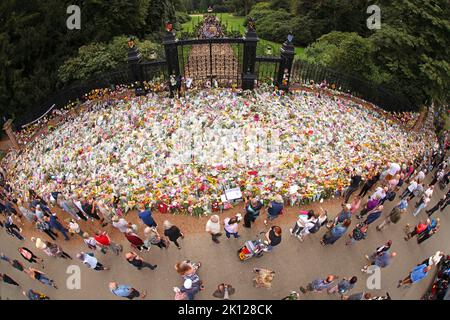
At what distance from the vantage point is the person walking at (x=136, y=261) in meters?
6.65

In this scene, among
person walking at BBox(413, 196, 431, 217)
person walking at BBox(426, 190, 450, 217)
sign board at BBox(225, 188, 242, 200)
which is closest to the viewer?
person walking at BBox(413, 196, 431, 217)

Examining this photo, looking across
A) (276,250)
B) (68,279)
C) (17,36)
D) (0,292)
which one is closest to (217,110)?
(276,250)

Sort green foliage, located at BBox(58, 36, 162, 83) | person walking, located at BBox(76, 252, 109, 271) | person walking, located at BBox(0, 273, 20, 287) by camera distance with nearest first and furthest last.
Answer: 1. person walking, located at BBox(76, 252, 109, 271)
2. person walking, located at BBox(0, 273, 20, 287)
3. green foliage, located at BBox(58, 36, 162, 83)

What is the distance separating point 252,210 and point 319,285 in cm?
245

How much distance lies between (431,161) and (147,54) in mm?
13791

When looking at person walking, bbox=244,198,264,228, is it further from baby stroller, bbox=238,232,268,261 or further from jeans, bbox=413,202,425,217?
jeans, bbox=413,202,425,217

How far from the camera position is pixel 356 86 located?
13547 mm

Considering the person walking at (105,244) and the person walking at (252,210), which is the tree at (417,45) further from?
the person walking at (105,244)

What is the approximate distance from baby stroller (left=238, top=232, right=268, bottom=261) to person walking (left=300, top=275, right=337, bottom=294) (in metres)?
1.38

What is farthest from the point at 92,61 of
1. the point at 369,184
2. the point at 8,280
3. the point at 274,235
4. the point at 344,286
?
the point at 344,286

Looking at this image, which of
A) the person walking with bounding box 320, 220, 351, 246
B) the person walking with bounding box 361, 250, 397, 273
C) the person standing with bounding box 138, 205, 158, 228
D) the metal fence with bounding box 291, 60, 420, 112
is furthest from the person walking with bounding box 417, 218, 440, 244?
the person standing with bounding box 138, 205, 158, 228

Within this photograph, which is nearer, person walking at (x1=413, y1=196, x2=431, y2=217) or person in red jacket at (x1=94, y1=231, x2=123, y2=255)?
person in red jacket at (x1=94, y1=231, x2=123, y2=255)

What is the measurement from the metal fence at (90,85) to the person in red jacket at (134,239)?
7756 mm

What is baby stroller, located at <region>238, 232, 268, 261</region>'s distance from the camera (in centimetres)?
752
